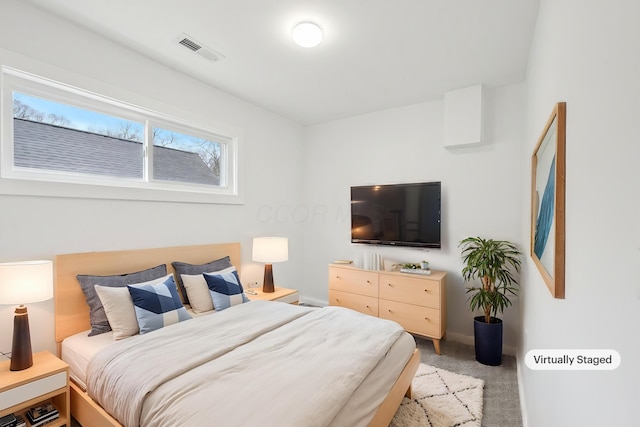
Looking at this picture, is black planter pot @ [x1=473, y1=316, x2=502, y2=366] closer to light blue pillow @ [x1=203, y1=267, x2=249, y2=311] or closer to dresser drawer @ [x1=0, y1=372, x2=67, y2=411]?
light blue pillow @ [x1=203, y1=267, x2=249, y2=311]

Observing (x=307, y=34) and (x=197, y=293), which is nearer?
(x=307, y=34)

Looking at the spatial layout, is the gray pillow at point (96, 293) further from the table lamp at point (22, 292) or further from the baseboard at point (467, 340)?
the baseboard at point (467, 340)

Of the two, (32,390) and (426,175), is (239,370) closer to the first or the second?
(32,390)

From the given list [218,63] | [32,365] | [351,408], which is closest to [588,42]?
[351,408]

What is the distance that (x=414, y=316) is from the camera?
3.14 meters

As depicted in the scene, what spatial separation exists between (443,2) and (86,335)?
3.35 meters

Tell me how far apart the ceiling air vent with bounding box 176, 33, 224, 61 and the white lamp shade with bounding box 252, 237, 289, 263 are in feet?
6.19

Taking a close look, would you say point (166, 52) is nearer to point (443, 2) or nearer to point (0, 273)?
point (0, 273)

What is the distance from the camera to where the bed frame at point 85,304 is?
169 cm

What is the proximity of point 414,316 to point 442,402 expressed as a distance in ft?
3.23

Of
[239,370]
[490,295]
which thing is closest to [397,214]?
[490,295]

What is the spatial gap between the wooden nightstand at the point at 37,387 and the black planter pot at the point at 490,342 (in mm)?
3177

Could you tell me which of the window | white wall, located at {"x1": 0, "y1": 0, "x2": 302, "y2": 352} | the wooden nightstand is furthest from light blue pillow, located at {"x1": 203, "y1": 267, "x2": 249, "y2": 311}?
the wooden nightstand

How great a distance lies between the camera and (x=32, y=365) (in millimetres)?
1783
